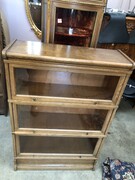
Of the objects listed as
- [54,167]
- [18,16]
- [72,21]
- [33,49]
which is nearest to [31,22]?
[18,16]

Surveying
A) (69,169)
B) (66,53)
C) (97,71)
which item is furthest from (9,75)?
(69,169)

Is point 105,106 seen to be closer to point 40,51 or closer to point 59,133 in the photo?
point 59,133

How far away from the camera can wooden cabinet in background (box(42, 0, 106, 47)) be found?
116cm

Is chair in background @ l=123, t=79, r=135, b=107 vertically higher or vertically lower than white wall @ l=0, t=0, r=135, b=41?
lower

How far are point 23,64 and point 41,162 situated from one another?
0.92 m

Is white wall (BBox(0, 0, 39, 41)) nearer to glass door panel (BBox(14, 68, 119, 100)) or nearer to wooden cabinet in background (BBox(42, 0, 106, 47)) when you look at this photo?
wooden cabinet in background (BBox(42, 0, 106, 47))

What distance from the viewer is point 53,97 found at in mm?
1042

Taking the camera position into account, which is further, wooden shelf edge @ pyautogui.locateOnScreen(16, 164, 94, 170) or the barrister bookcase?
wooden shelf edge @ pyautogui.locateOnScreen(16, 164, 94, 170)

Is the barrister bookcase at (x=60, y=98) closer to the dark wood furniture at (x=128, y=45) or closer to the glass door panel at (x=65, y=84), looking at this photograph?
the glass door panel at (x=65, y=84)

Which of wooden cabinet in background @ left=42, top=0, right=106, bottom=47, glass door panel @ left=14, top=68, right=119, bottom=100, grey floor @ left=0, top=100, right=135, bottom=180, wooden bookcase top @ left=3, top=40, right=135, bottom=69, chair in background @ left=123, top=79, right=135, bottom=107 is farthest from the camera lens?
chair in background @ left=123, top=79, right=135, bottom=107

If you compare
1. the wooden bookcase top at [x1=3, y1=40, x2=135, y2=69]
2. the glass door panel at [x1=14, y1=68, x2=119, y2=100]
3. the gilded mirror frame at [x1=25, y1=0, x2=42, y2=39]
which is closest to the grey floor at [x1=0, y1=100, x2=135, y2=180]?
the glass door panel at [x1=14, y1=68, x2=119, y2=100]

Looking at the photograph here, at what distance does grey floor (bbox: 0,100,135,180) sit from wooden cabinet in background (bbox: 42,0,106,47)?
1.08 meters

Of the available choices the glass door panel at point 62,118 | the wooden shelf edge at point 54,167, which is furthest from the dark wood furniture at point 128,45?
the wooden shelf edge at point 54,167

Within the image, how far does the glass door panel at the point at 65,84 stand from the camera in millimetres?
1041
